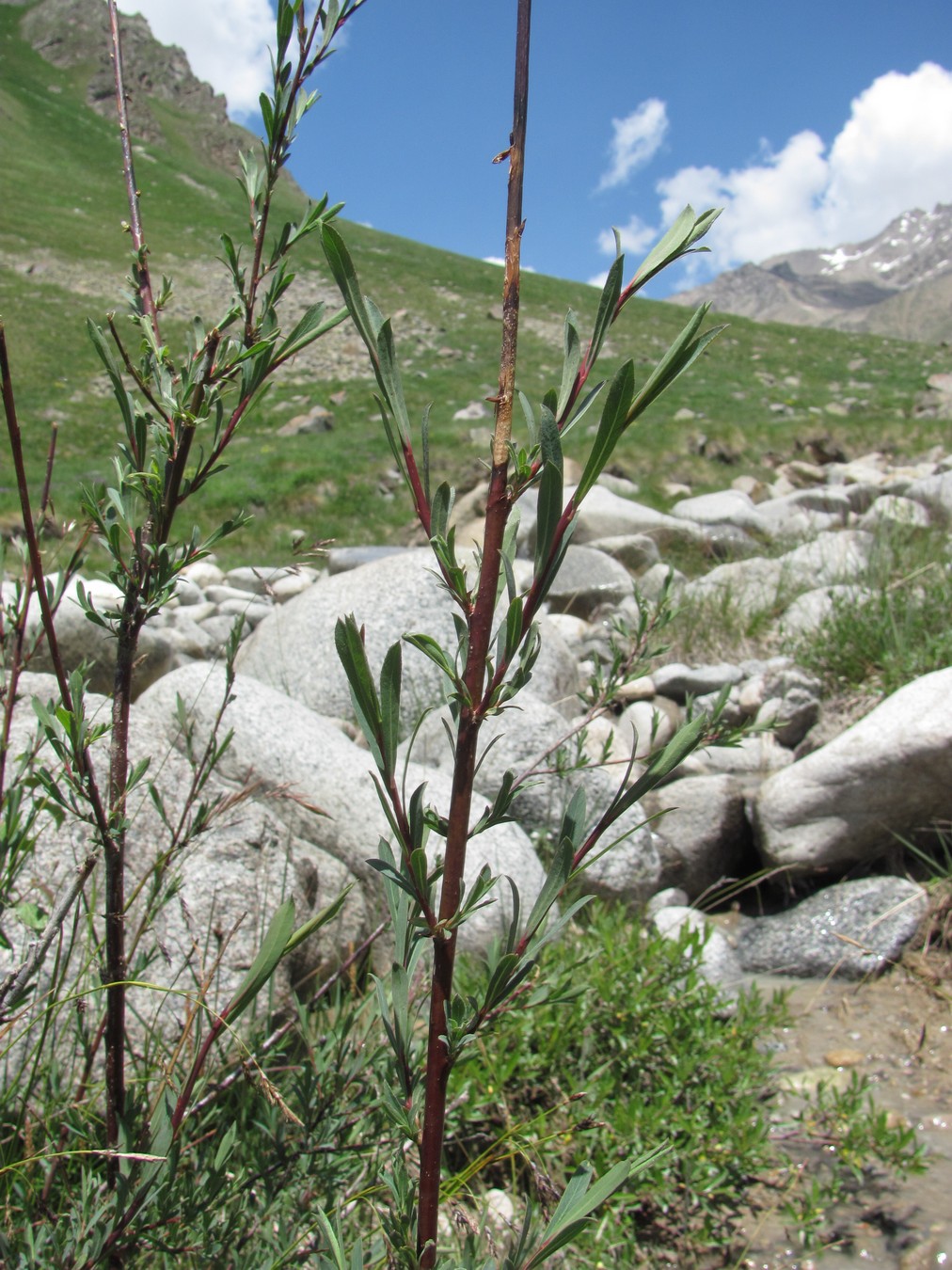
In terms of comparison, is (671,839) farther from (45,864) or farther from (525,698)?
(45,864)

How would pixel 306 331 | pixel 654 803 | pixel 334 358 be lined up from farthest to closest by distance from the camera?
pixel 334 358, pixel 654 803, pixel 306 331

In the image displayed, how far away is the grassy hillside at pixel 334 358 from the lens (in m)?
13.6

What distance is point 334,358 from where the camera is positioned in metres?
28.3

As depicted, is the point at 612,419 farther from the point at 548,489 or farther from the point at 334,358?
the point at 334,358

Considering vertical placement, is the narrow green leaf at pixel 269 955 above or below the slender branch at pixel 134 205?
below

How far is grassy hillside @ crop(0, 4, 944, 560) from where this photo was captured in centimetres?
1359

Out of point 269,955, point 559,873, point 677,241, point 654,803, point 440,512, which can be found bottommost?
point 654,803

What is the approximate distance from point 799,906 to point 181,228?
40404mm

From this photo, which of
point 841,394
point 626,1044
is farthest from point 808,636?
point 841,394

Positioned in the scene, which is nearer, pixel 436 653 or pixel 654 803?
pixel 436 653

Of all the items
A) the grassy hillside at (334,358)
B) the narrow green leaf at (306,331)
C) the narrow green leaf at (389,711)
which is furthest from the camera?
the grassy hillside at (334,358)

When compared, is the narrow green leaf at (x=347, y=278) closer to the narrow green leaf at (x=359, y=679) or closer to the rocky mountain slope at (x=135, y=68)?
the narrow green leaf at (x=359, y=679)

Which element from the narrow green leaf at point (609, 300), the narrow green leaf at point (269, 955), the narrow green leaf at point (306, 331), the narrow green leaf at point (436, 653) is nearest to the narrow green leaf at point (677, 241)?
the narrow green leaf at point (609, 300)

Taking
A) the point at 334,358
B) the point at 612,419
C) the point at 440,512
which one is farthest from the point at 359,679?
the point at 334,358
